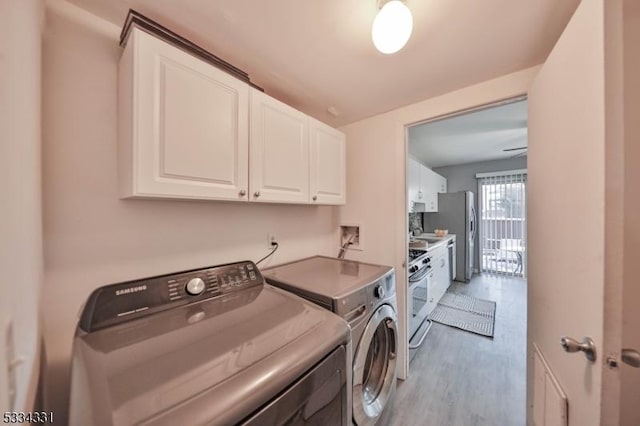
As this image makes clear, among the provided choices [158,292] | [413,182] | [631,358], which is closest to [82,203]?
[158,292]

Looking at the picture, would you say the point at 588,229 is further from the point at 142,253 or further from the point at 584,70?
the point at 142,253

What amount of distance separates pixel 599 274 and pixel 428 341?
2.14 m

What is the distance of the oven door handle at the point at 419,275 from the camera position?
2221 millimetres

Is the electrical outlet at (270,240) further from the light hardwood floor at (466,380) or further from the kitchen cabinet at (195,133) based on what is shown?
the light hardwood floor at (466,380)

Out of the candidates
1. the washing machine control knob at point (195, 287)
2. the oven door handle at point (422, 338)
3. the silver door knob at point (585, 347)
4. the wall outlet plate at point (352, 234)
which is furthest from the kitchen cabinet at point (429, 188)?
the washing machine control knob at point (195, 287)

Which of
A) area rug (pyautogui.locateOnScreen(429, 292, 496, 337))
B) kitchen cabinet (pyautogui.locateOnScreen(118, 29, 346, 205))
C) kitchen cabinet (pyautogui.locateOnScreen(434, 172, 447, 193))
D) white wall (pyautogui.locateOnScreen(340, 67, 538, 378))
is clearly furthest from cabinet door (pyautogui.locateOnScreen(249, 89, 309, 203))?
kitchen cabinet (pyautogui.locateOnScreen(434, 172, 447, 193))

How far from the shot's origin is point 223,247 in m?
1.40

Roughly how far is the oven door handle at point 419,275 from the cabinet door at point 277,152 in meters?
1.40

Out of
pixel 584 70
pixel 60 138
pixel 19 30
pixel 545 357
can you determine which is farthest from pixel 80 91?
pixel 545 357

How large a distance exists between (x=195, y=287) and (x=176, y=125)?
0.73m

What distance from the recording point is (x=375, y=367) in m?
1.47

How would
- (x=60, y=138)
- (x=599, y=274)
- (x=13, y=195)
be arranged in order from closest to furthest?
(x=13, y=195) < (x=599, y=274) < (x=60, y=138)

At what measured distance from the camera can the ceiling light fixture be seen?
2.78 feet

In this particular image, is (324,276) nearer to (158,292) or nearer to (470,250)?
(158,292)
